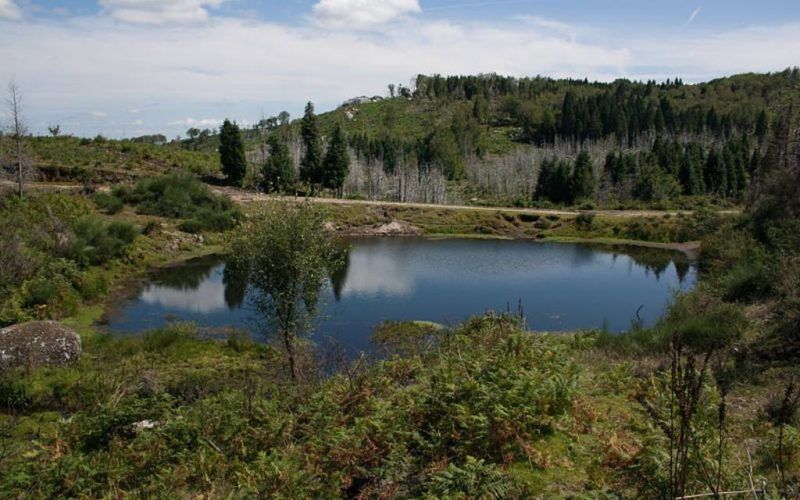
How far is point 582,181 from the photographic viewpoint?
8312 cm

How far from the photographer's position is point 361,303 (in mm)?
36406

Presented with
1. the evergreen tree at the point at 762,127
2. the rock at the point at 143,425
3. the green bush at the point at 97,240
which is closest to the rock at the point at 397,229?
the green bush at the point at 97,240

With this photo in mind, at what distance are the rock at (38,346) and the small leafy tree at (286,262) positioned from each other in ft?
24.4

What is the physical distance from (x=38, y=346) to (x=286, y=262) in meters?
9.96

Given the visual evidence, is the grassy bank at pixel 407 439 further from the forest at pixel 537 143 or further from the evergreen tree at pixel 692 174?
the evergreen tree at pixel 692 174

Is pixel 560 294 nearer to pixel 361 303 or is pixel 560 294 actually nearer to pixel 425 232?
pixel 361 303

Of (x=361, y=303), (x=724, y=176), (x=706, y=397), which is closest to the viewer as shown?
(x=706, y=397)

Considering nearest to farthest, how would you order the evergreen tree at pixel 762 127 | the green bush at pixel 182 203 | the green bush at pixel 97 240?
the green bush at pixel 97 240
the green bush at pixel 182 203
the evergreen tree at pixel 762 127

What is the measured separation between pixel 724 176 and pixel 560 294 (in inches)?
2348

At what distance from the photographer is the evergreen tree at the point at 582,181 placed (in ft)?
273

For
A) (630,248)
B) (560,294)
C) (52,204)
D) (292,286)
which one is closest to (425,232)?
(630,248)

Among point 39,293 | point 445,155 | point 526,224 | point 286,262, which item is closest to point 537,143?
point 445,155

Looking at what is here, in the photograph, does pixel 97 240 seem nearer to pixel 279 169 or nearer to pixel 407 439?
pixel 279 169

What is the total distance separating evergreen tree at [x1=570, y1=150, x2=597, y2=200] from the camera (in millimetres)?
83062
